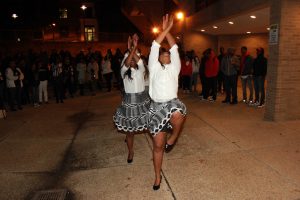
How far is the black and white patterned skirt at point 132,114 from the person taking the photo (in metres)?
5.12

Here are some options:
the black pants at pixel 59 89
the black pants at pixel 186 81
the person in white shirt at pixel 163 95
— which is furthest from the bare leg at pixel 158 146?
the black pants at pixel 186 81

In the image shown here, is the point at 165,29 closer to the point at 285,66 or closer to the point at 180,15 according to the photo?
the point at 285,66

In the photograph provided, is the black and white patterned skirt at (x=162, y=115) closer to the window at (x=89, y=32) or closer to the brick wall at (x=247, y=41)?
the brick wall at (x=247, y=41)

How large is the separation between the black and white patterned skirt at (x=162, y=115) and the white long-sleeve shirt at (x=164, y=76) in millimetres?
91

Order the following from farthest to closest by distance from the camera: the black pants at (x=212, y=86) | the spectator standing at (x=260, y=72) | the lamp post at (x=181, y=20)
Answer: the lamp post at (x=181, y=20), the black pants at (x=212, y=86), the spectator standing at (x=260, y=72)

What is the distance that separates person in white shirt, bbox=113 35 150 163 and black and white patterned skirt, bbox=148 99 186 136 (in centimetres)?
82

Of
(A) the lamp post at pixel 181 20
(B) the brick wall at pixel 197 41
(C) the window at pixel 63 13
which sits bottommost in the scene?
(B) the brick wall at pixel 197 41

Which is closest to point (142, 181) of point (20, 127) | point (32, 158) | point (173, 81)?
point (173, 81)

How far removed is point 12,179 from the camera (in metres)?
5.06

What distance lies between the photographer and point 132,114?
5.13 m

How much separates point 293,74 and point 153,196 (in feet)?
17.8

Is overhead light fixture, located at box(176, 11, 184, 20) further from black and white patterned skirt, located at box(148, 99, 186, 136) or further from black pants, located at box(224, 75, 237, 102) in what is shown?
black and white patterned skirt, located at box(148, 99, 186, 136)

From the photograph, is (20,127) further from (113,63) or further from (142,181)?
(113,63)

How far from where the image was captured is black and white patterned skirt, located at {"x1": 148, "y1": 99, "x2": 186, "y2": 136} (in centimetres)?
420
